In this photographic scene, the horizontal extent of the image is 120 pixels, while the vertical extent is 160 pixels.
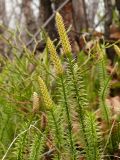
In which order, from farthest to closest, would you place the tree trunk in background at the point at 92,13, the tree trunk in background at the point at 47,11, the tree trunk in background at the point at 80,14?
the tree trunk in background at the point at 92,13, the tree trunk in background at the point at 80,14, the tree trunk in background at the point at 47,11

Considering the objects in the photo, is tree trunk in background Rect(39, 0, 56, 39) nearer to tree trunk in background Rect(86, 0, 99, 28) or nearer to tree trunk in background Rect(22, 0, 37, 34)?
tree trunk in background Rect(86, 0, 99, 28)

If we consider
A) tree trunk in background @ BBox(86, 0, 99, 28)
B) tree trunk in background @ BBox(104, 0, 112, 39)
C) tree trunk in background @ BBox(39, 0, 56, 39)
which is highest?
tree trunk in background @ BBox(86, 0, 99, 28)

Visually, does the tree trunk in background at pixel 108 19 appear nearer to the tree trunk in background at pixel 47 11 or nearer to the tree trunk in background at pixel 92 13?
the tree trunk in background at pixel 47 11

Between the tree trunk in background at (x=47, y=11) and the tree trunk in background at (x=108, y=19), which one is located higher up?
the tree trunk in background at (x=47, y=11)

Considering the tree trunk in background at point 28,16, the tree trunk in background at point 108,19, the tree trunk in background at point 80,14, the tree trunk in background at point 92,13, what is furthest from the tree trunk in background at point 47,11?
the tree trunk in background at point 28,16

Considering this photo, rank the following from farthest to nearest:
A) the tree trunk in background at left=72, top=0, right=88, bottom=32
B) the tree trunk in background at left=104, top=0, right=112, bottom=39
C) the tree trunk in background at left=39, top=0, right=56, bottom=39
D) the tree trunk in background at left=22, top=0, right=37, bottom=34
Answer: the tree trunk in background at left=22, top=0, right=37, bottom=34 < the tree trunk in background at left=72, top=0, right=88, bottom=32 < the tree trunk in background at left=39, top=0, right=56, bottom=39 < the tree trunk in background at left=104, top=0, right=112, bottom=39

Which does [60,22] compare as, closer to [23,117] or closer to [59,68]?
[59,68]

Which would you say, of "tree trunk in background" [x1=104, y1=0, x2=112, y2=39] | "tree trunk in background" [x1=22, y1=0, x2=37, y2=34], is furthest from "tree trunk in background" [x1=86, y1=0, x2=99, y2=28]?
"tree trunk in background" [x1=104, y1=0, x2=112, y2=39]

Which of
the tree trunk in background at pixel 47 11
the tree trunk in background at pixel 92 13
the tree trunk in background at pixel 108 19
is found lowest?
the tree trunk in background at pixel 108 19

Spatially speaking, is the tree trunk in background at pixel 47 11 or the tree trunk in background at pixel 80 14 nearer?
the tree trunk in background at pixel 47 11

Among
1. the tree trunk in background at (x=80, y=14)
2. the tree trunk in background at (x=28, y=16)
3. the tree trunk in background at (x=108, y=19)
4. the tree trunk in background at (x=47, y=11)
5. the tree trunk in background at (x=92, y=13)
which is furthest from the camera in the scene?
the tree trunk in background at (x=28, y=16)

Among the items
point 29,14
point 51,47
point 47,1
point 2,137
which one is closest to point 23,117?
point 2,137
